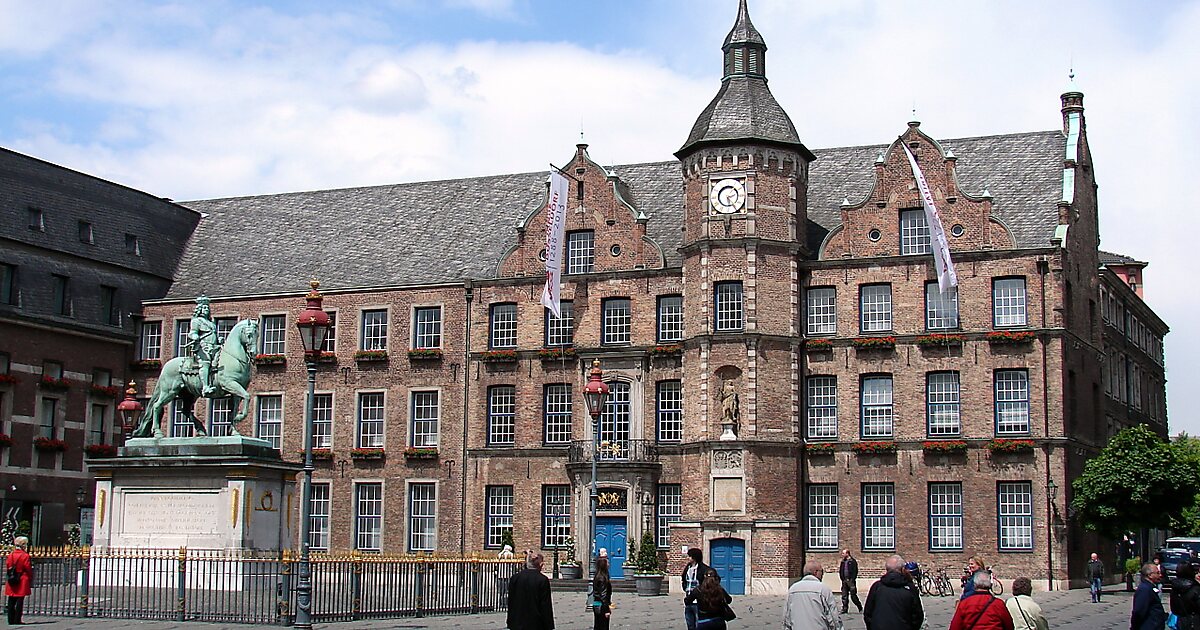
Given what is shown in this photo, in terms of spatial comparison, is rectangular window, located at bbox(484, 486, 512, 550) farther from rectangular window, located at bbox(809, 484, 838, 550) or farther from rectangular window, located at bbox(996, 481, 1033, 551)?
rectangular window, located at bbox(996, 481, 1033, 551)

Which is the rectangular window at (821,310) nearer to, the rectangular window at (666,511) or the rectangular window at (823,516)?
the rectangular window at (823,516)

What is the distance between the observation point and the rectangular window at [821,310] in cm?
4406

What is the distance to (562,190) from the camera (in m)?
45.9

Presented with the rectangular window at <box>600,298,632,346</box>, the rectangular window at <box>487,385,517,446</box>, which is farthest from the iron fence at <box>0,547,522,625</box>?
the rectangular window at <box>487,385,517,446</box>

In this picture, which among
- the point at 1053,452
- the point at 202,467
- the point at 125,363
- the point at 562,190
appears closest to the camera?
the point at 202,467

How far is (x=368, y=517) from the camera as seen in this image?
48688 millimetres

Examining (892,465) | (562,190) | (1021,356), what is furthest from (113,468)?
(1021,356)

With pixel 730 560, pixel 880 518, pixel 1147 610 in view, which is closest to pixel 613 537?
pixel 730 560

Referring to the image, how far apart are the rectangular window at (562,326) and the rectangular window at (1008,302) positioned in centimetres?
1353

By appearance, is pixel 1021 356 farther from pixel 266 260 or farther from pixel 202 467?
pixel 266 260

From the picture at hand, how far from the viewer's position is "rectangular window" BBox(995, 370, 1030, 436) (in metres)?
41.7

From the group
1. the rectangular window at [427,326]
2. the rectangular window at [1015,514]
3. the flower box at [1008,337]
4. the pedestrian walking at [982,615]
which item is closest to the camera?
the pedestrian walking at [982,615]

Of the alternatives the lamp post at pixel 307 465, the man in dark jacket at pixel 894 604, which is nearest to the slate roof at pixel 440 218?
the lamp post at pixel 307 465

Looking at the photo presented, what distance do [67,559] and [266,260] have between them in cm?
2475
